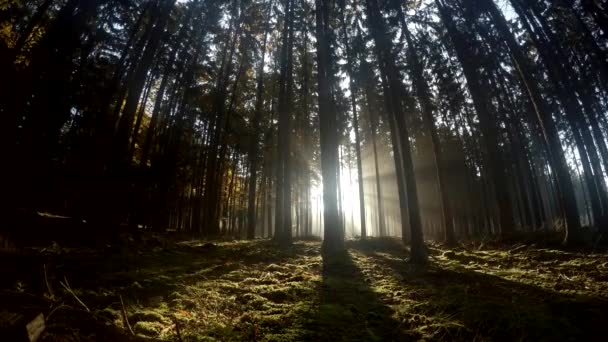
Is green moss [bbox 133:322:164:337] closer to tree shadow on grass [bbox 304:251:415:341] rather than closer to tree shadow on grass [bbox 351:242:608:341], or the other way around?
tree shadow on grass [bbox 304:251:415:341]

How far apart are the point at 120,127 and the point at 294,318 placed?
10.1m

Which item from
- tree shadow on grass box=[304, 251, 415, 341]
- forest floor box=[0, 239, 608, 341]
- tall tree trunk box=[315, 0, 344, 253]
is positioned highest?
tall tree trunk box=[315, 0, 344, 253]

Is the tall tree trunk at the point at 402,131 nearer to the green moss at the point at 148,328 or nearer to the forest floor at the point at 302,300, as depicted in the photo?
the forest floor at the point at 302,300

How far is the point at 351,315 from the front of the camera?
4.89m

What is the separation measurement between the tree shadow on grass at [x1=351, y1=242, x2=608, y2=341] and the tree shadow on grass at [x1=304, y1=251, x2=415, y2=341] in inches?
13.7

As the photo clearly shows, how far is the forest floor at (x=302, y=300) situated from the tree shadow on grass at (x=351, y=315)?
2 cm

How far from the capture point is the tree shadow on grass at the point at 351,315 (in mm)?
4090

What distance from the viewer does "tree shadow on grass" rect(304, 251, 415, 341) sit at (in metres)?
4.09

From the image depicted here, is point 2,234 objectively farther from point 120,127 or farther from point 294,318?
point 294,318

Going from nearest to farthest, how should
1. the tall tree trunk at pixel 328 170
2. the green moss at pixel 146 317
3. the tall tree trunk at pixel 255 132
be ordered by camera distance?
the green moss at pixel 146 317, the tall tree trunk at pixel 328 170, the tall tree trunk at pixel 255 132

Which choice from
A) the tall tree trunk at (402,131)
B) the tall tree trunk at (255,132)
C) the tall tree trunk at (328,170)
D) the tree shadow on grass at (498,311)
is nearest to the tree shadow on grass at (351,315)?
the tree shadow on grass at (498,311)

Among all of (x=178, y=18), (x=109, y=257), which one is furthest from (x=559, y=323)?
(x=178, y=18)

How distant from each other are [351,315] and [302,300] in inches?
42.7

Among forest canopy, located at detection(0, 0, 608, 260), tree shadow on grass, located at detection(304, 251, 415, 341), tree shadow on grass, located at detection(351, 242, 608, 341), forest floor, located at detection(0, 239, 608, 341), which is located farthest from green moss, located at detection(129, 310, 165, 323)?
forest canopy, located at detection(0, 0, 608, 260)
